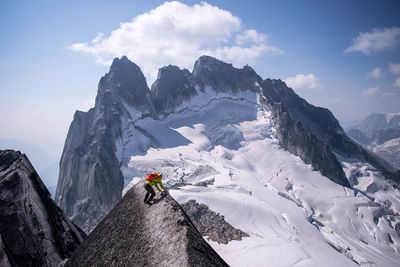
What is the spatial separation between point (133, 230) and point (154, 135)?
89366 millimetres

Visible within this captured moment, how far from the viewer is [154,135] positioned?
9594 centimetres

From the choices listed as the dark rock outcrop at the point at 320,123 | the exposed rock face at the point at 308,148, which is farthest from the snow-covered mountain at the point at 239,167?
the dark rock outcrop at the point at 320,123

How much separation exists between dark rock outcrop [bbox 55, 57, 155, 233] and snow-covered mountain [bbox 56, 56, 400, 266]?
37 cm

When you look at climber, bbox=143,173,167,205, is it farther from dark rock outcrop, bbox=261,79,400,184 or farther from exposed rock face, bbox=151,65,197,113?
dark rock outcrop, bbox=261,79,400,184

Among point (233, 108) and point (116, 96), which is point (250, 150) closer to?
point (233, 108)

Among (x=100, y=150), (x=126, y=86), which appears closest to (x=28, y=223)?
(x=100, y=150)

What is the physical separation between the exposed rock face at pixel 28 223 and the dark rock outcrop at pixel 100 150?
50.3 metres

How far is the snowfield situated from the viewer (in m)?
38.8

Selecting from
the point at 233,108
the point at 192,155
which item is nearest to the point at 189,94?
the point at 233,108

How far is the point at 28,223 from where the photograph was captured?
41.6 feet

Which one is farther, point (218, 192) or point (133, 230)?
point (218, 192)

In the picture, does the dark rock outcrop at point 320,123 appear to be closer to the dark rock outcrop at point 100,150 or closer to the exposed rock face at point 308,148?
the exposed rock face at point 308,148

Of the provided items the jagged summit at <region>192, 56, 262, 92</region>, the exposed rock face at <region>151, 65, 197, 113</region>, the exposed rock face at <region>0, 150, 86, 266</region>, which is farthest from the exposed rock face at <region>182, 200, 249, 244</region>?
the jagged summit at <region>192, 56, 262, 92</region>

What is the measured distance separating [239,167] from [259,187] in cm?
1739
